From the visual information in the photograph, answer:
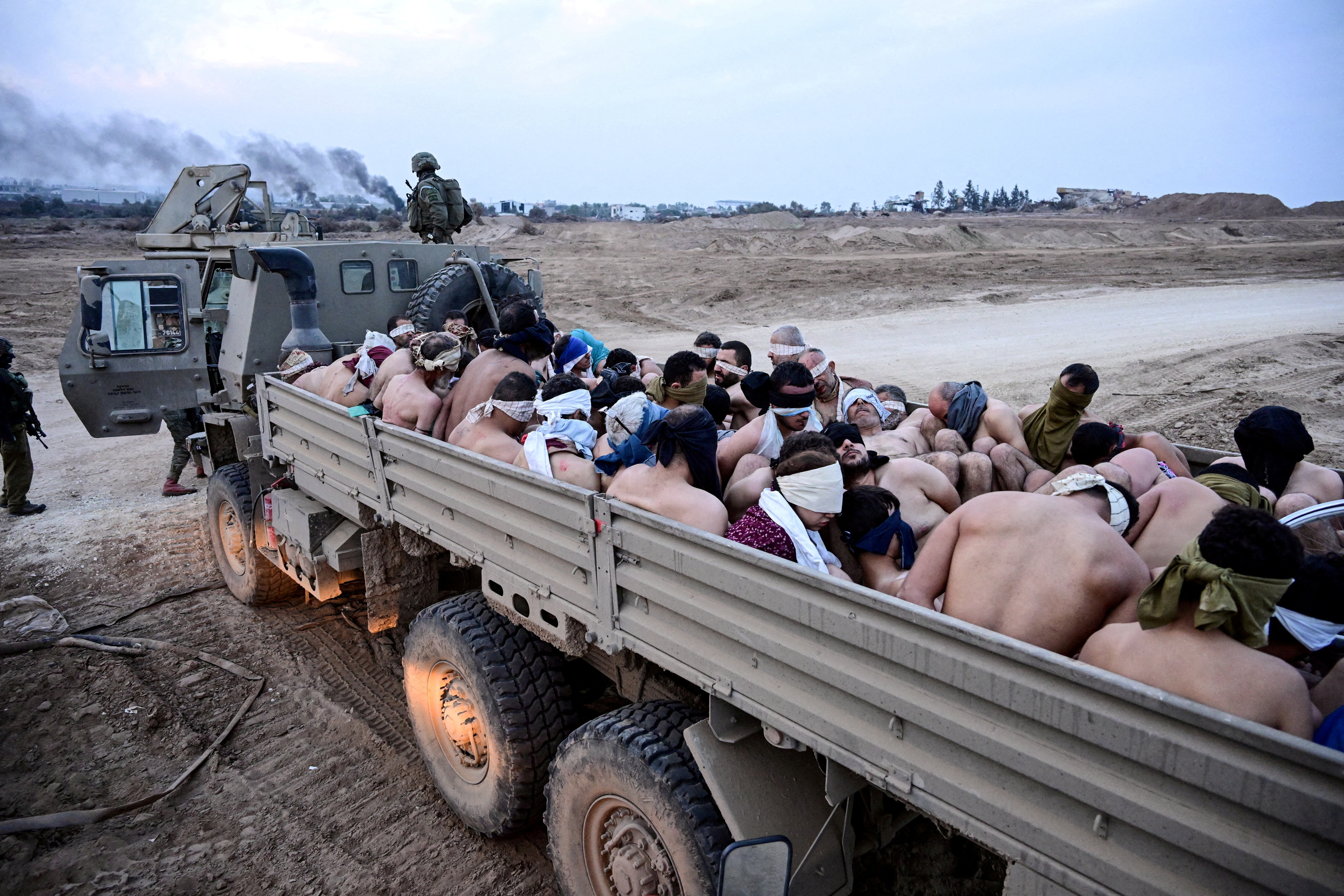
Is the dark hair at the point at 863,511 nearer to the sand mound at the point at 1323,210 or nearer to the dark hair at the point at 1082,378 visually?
the dark hair at the point at 1082,378

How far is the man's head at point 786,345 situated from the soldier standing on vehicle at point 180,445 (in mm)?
5984

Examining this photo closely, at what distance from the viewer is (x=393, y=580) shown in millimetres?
4660

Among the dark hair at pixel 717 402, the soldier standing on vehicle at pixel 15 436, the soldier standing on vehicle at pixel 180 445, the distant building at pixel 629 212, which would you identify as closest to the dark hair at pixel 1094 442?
the dark hair at pixel 717 402

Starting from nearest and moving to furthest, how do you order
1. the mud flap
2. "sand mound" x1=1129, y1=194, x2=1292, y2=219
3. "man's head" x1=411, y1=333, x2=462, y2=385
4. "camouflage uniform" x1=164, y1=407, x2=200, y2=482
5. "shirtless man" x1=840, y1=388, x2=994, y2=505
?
"shirtless man" x1=840, y1=388, x2=994, y2=505 → the mud flap → "man's head" x1=411, y1=333, x2=462, y2=385 → "camouflage uniform" x1=164, y1=407, x2=200, y2=482 → "sand mound" x1=1129, y1=194, x2=1292, y2=219

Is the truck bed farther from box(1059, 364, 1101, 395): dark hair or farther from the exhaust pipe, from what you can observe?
the exhaust pipe

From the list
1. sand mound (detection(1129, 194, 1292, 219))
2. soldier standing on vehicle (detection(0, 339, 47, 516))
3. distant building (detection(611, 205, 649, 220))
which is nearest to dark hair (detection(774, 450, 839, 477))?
soldier standing on vehicle (detection(0, 339, 47, 516))

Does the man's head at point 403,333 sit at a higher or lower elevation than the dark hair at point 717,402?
higher

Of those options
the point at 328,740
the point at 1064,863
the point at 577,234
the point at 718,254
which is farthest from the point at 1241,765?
the point at 577,234

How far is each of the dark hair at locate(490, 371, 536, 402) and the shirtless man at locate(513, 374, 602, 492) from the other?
94 mm

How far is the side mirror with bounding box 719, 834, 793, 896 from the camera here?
228 centimetres

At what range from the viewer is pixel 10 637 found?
228 inches

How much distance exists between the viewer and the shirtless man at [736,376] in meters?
5.14

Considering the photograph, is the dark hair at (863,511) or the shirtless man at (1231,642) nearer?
the shirtless man at (1231,642)

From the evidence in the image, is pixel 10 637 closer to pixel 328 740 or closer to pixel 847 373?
pixel 328 740
